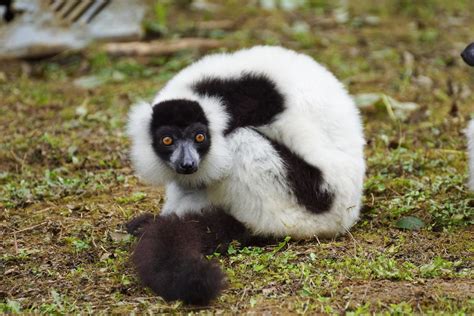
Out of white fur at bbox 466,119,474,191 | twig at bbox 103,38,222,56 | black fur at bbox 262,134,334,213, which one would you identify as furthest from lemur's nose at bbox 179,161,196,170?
twig at bbox 103,38,222,56

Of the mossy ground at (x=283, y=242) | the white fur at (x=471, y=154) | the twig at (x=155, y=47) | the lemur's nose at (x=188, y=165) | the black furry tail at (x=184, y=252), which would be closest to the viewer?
the black furry tail at (x=184, y=252)

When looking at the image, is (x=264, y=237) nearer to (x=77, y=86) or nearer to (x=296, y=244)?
(x=296, y=244)

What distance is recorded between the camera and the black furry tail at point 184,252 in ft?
15.5

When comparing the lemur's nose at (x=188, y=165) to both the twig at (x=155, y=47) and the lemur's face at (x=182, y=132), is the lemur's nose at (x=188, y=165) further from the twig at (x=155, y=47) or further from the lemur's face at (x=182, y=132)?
the twig at (x=155, y=47)

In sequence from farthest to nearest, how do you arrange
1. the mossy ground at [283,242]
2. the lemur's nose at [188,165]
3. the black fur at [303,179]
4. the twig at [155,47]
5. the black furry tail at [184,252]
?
the twig at [155,47] < the black fur at [303,179] < the lemur's nose at [188,165] < the mossy ground at [283,242] < the black furry tail at [184,252]

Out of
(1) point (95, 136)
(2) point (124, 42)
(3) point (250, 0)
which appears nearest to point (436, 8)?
(3) point (250, 0)

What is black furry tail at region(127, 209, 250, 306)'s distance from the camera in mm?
4734

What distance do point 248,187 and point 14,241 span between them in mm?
1919

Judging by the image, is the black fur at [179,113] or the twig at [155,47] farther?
the twig at [155,47]

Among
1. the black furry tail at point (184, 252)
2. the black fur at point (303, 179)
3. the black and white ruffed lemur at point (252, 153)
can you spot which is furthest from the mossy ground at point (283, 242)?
the black fur at point (303, 179)

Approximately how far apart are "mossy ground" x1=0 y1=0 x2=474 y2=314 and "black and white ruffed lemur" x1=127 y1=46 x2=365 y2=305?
0.74ft

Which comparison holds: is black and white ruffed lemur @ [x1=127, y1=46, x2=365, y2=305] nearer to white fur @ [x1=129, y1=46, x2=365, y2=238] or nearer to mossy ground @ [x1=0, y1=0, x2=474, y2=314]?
white fur @ [x1=129, y1=46, x2=365, y2=238]

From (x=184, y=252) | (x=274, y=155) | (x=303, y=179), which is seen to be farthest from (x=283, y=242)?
(x=184, y=252)

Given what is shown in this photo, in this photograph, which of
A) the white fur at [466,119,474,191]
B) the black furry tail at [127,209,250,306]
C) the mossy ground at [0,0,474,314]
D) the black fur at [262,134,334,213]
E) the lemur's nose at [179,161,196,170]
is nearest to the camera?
the black furry tail at [127,209,250,306]
